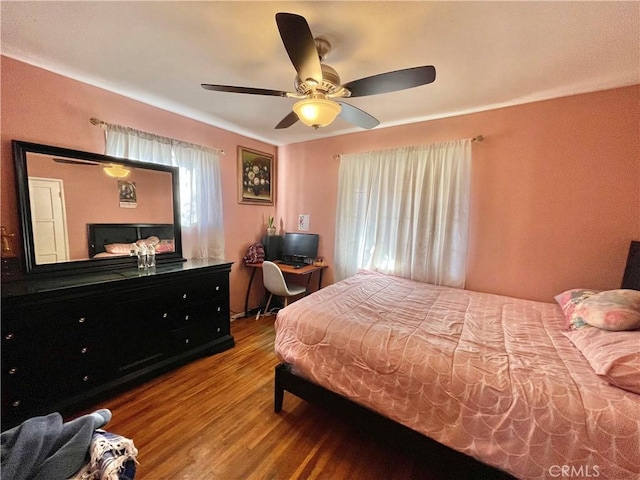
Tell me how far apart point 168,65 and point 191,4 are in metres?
0.68

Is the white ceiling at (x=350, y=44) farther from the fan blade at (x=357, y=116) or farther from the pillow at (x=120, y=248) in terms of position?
the pillow at (x=120, y=248)

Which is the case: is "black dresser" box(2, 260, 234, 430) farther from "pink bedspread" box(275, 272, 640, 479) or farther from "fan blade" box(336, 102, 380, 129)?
"fan blade" box(336, 102, 380, 129)

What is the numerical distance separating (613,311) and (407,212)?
1652 mm

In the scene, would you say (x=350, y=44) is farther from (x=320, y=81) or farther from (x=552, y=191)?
(x=552, y=191)

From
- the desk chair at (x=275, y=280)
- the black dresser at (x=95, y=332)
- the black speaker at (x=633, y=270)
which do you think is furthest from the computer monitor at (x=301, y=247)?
the black speaker at (x=633, y=270)

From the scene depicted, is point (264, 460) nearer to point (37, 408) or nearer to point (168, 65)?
point (37, 408)

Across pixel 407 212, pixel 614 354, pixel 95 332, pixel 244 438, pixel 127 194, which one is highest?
pixel 127 194

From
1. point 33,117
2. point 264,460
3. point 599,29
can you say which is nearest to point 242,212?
point 33,117

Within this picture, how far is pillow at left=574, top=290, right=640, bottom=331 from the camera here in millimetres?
1249

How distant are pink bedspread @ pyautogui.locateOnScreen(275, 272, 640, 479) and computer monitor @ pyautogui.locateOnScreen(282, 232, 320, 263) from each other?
1.39 m

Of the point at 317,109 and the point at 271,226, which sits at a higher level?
the point at 317,109

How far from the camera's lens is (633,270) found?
5.58ft

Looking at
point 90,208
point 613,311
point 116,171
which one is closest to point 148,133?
point 116,171

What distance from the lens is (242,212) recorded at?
3.27 meters
